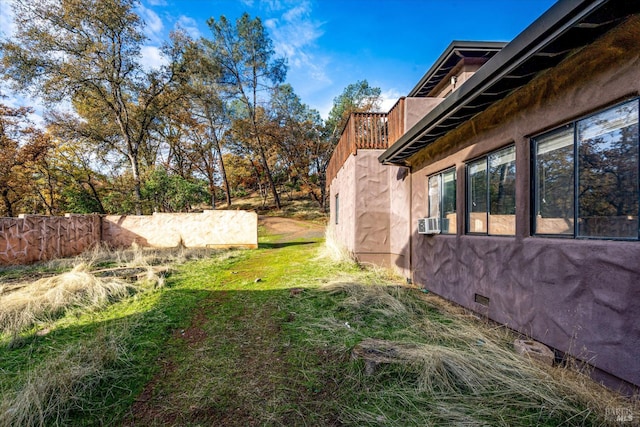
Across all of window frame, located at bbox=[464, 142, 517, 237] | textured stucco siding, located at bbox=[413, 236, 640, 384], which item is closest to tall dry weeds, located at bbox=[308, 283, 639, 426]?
textured stucco siding, located at bbox=[413, 236, 640, 384]

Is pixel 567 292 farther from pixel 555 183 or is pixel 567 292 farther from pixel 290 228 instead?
pixel 290 228

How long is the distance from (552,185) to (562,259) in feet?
2.78

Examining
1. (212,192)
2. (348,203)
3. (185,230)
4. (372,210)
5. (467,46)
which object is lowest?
(185,230)

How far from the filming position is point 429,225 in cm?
557

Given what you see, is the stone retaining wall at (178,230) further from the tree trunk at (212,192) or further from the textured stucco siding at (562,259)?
the tree trunk at (212,192)

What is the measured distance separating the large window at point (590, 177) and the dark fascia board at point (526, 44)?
0.90 meters

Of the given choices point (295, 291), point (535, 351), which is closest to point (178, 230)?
Answer: point (295, 291)

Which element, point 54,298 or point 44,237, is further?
point 44,237

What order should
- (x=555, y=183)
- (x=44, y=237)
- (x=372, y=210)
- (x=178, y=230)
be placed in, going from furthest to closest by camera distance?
(x=178, y=230) → (x=44, y=237) → (x=372, y=210) → (x=555, y=183)

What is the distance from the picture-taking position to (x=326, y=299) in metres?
5.04

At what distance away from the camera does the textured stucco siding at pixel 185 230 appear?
1241cm

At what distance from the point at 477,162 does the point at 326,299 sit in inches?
140

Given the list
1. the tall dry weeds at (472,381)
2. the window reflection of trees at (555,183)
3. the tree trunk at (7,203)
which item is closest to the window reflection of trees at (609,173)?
the window reflection of trees at (555,183)

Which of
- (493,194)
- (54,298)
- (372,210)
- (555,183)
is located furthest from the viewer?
(372,210)
